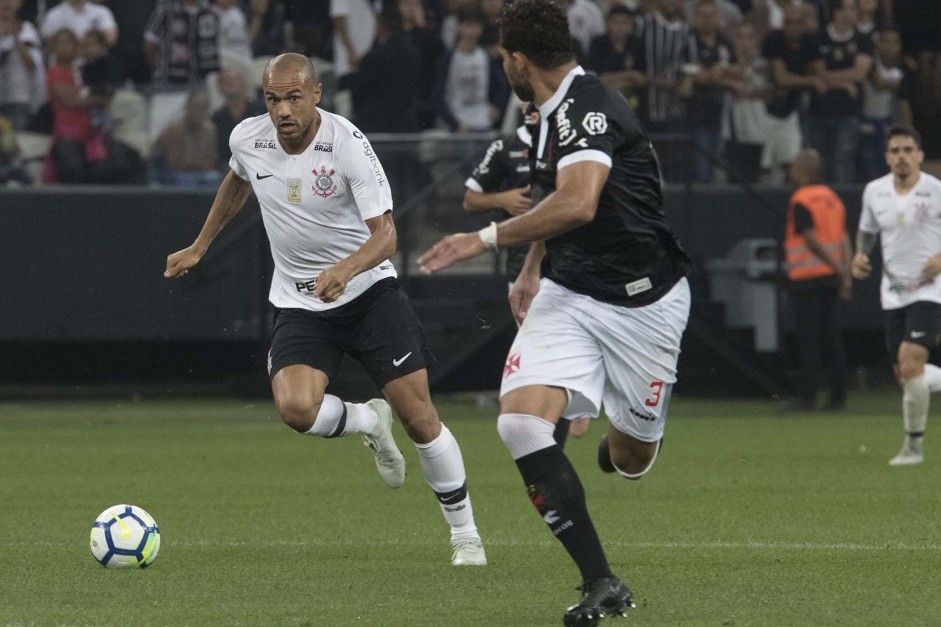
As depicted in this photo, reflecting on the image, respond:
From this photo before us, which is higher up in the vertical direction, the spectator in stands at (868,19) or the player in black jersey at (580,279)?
the player in black jersey at (580,279)

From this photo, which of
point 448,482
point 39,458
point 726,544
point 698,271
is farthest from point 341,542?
point 698,271

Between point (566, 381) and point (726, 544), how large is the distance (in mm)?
2490

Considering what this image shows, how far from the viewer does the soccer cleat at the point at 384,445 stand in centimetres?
848

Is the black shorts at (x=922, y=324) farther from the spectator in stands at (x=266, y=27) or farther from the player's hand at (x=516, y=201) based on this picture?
the spectator in stands at (x=266, y=27)

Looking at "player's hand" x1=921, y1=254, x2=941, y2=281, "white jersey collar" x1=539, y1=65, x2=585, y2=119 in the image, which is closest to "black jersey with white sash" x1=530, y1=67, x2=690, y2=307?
"white jersey collar" x1=539, y1=65, x2=585, y2=119

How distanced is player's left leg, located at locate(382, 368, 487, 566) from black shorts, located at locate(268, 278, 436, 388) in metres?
0.19

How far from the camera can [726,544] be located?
8383 mm

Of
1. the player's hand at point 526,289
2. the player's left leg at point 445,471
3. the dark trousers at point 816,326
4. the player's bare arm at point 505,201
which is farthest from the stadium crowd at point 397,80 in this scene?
the player's hand at point 526,289

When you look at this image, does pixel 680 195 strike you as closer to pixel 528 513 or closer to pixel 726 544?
pixel 528 513

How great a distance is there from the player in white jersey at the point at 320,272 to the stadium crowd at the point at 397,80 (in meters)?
8.92

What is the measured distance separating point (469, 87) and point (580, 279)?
11529mm

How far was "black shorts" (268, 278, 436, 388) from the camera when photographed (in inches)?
312

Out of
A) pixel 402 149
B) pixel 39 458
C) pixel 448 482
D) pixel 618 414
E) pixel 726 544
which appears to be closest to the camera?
pixel 618 414

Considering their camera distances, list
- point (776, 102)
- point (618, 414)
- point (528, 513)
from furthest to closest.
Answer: point (776, 102) < point (528, 513) < point (618, 414)
